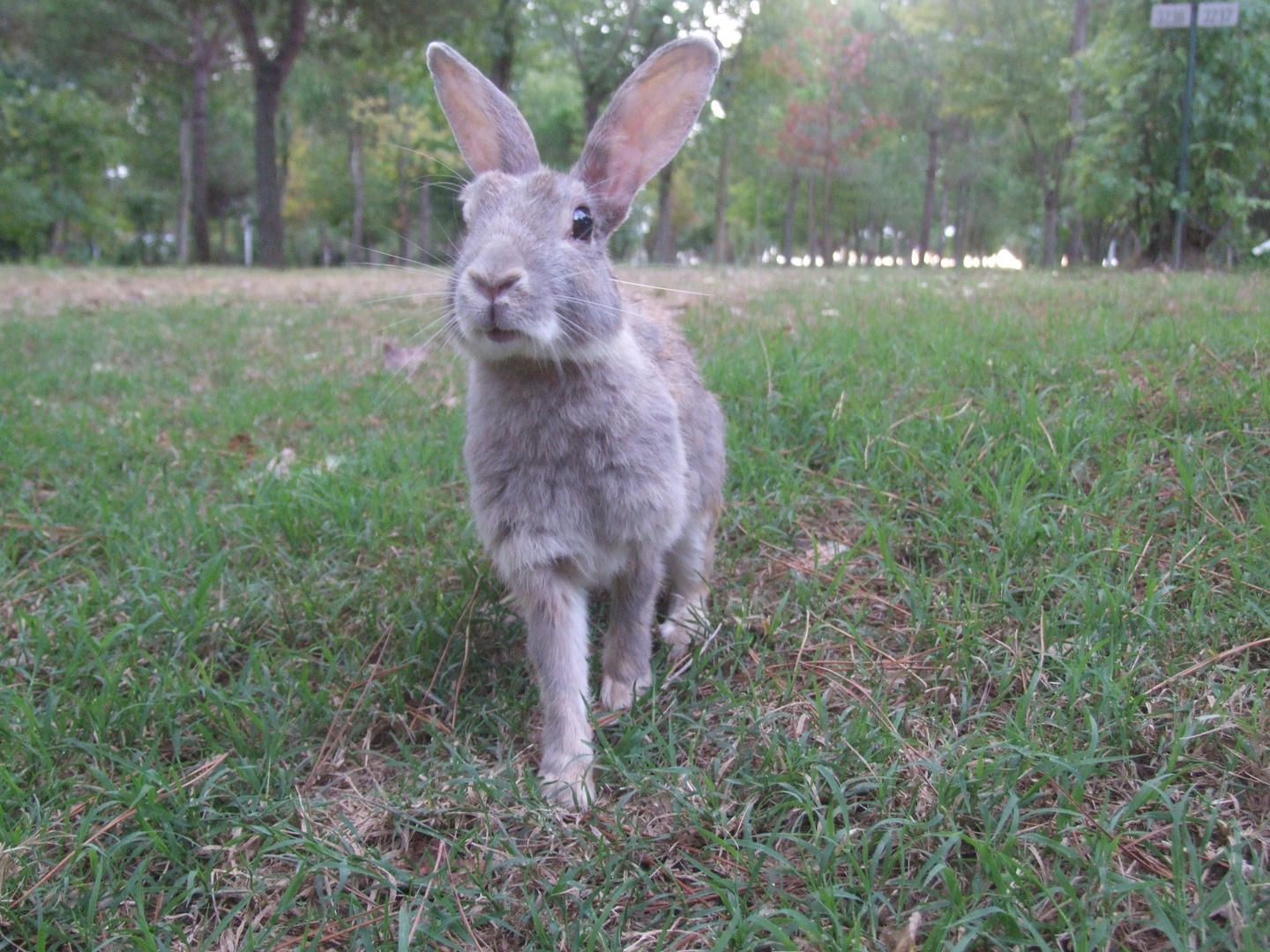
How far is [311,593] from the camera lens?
2801 millimetres

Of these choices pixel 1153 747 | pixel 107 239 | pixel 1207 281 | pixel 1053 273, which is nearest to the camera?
pixel 1153 747

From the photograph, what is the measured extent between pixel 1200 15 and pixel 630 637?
9.46 metres

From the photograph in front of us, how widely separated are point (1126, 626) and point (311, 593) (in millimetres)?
2332

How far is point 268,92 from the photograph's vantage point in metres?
17.6

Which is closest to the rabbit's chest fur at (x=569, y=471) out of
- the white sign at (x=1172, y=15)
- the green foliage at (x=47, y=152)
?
the white sign at (x=1172, y=15)

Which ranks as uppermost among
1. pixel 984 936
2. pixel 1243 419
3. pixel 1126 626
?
pixel 1243 419

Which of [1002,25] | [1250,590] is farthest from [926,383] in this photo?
[1002,25]

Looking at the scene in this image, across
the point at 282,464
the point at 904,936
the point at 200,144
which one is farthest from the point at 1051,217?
the point at 904,936

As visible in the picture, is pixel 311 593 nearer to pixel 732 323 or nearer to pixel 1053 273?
pixel 732 323

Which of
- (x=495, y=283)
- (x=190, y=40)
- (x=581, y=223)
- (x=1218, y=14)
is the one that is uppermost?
(x=190, y=40)

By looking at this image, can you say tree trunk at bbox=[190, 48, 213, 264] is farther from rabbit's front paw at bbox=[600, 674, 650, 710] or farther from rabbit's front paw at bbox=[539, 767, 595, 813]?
rabbit's front paw at bbox=[539, 767, 595, 813]

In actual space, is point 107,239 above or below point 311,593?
above

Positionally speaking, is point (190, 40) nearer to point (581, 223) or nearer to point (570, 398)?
point (581, 223)

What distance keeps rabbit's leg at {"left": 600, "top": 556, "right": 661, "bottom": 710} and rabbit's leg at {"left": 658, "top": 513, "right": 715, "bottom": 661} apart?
0.24 m
